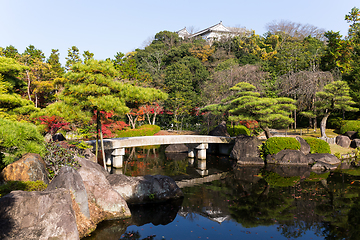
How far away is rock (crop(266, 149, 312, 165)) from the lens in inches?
647

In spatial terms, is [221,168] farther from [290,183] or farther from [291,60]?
[291,60]

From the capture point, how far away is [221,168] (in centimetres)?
1634

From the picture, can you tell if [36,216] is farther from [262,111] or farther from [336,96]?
[336,96]

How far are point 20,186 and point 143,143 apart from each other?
9965mm

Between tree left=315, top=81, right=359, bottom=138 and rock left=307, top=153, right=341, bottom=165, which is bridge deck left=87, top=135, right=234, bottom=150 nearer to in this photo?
rock left=307, top=153, right=341, bottom=165

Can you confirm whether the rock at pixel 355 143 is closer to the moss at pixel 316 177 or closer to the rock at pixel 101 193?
the moss at pixel 316 177

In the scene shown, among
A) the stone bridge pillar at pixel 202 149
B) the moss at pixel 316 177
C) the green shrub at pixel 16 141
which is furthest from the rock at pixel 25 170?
the stone bridge pillar at pixel 202 149

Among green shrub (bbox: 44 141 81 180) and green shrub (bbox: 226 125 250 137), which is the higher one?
green shrub (bbox: 44 141 81 180)

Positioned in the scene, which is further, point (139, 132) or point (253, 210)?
point (139, 132)

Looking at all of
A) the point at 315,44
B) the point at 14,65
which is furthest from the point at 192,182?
the point at 315,44

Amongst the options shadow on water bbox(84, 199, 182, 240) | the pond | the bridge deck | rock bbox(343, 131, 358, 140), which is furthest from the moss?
rock bbox(343, 131, 358, 140)

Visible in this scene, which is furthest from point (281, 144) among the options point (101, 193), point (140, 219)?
point (101, 193)

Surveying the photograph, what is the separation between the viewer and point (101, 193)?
26.0 ft

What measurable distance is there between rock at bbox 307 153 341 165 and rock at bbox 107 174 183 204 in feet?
37.1
